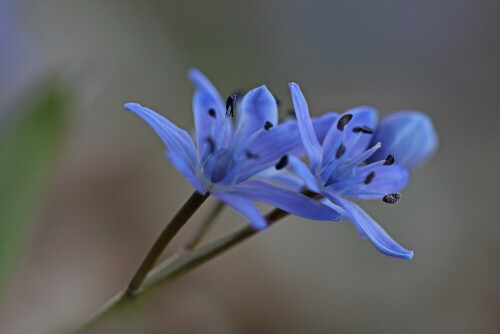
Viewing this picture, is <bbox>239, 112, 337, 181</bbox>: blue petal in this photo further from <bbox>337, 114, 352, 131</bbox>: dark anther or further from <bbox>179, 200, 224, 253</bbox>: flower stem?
<bbox>179, 200, 224, 253</bbox>: flower stem

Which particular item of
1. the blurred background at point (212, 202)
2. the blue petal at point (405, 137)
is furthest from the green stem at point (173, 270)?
the blurred background at point (212, 202)

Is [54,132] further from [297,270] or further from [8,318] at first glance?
[297,270]

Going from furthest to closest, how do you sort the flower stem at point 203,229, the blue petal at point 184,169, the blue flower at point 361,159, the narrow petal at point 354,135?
the flower stem at point 203,229, the narrow petal at point 354,135, the blue flower at point 361,159, the blue petal at point 184,169

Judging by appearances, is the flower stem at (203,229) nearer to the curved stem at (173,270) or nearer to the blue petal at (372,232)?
the curved stem at (173,270)

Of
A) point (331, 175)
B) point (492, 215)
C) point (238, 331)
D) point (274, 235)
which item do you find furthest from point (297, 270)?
point (331, 175)

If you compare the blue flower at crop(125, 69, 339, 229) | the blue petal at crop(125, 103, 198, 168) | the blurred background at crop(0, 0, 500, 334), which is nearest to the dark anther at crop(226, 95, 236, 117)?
the blue flower at crop(125, 69, 339, 229)

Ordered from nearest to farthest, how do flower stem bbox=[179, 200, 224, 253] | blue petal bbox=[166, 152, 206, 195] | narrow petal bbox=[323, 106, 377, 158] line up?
blue petal bbox=[166, 152, 206, 195] → narrow petal bbox=[323, 106, 377, 158] → flower stem bbox=[179, 200, 224, 253]

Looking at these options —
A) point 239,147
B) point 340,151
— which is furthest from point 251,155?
point 340,151
